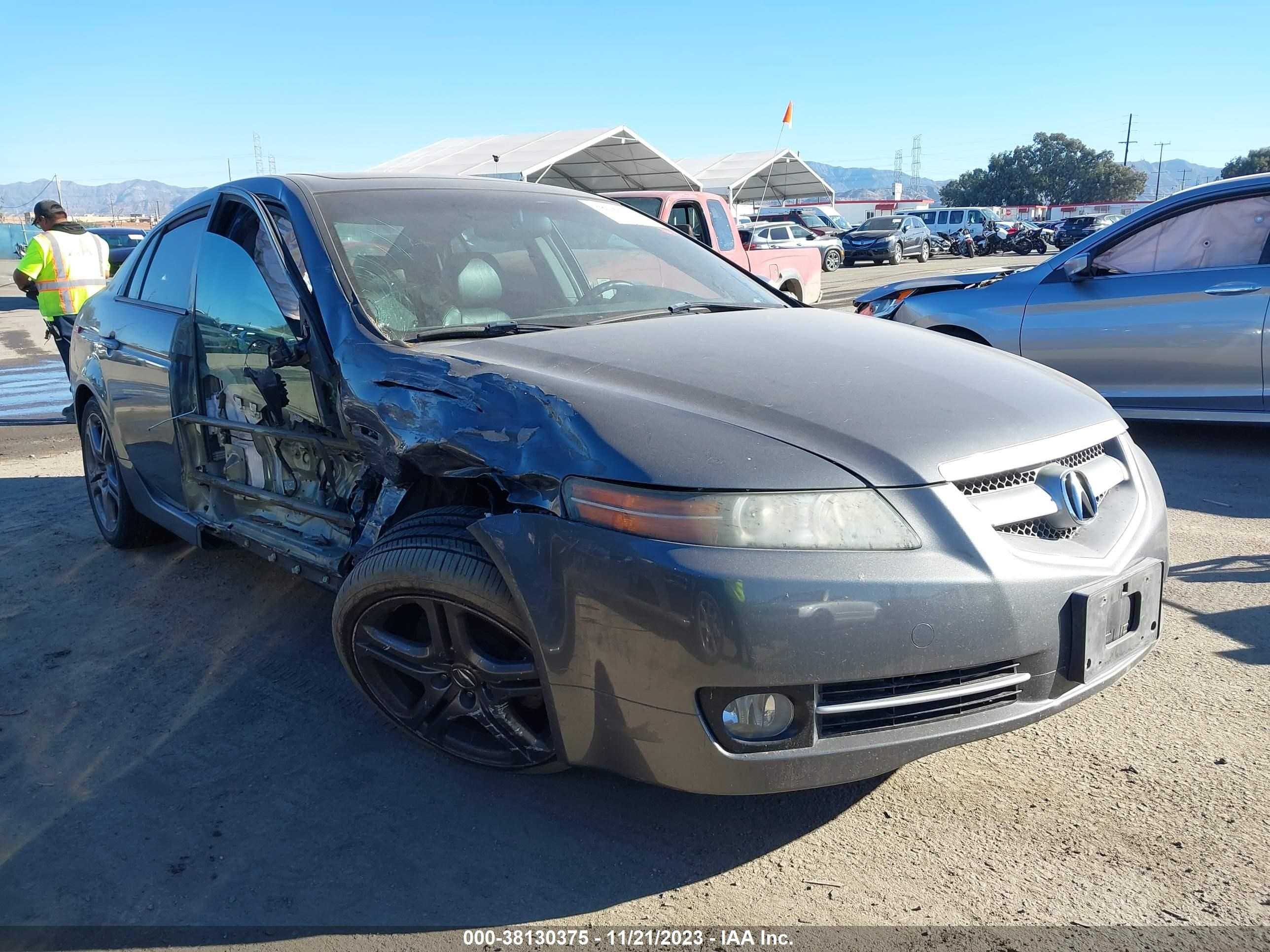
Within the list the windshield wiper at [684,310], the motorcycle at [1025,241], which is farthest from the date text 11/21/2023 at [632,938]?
the motorcycle at [1025,241]

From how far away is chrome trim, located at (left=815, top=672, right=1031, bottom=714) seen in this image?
79.4 inches

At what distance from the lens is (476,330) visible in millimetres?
2918

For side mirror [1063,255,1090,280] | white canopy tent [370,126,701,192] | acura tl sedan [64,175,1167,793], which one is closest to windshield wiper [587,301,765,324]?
acura tl sedan [64,175,1167,793]

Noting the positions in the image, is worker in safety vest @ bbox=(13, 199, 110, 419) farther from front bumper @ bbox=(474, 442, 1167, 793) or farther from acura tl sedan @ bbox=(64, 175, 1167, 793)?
front bumper @ bbox=(474, 442, 1167, 793)

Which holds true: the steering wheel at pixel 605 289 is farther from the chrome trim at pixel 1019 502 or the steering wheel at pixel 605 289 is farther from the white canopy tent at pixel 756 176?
the white canopy tent at pixel 756 176

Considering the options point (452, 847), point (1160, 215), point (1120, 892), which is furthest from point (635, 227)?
point (1160, 215)

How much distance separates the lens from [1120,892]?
2098 millimetres

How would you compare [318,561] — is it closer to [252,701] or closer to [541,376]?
[252,701]

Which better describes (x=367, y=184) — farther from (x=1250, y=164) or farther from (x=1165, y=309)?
(x=1250, y=164)

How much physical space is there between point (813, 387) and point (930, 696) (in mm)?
785

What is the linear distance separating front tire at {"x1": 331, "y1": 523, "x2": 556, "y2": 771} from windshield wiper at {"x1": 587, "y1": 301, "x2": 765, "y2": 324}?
961mm

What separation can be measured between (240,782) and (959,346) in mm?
2428

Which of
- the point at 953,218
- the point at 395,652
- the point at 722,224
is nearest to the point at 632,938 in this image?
the point at 395,652

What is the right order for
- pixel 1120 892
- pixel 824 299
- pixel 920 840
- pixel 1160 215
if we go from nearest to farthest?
pixel 1120 892 < pixel 920 840 < pixel 1160 215 < pixel 824 299
